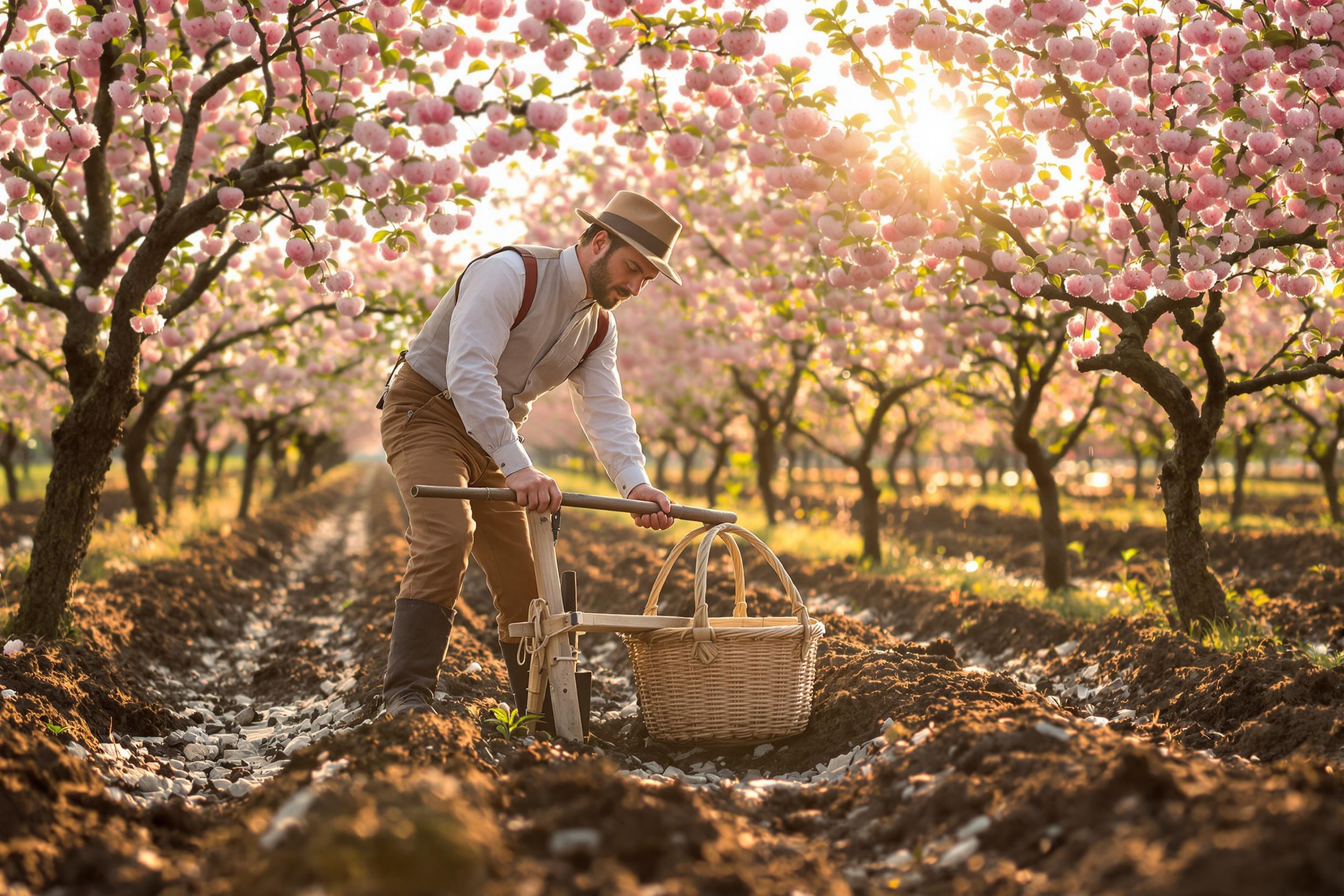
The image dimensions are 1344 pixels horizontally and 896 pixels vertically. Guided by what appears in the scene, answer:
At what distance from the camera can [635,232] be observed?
396 centimetres

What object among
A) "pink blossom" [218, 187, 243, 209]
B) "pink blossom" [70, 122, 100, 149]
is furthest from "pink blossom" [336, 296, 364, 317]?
"pink blossom" [70, 122, 100, 149]

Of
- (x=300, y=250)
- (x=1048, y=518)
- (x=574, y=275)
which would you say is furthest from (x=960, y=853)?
(x=1048, y=518)

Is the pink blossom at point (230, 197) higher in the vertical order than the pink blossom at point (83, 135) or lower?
lower

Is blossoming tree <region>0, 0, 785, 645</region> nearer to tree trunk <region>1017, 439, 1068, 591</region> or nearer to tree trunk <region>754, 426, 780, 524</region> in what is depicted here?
tree trunk <region>1017, 439, 1068, 591</region>

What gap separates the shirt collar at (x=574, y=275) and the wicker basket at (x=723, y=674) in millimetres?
1121

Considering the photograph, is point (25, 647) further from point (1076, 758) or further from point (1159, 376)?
point (1159, 376)

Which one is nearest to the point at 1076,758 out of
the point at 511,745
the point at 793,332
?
the point at 511,745

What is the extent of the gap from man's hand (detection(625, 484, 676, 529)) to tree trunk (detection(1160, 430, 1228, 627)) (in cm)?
357

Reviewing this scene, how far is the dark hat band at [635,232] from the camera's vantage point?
3.96 meters

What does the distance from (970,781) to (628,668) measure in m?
4.22

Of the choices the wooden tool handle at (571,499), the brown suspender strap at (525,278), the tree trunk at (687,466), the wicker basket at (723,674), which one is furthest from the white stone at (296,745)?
the tree trunk at (687,466)

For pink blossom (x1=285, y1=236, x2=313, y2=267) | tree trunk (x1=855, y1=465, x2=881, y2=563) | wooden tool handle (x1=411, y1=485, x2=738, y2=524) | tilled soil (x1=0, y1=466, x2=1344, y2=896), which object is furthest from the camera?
tree trunk (x1=855, y1=465, x2=881, y2=563)

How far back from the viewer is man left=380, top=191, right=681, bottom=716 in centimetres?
384

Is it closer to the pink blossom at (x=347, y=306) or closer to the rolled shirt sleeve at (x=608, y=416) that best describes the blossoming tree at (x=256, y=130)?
the pink blossom at (x=347, y=306)
